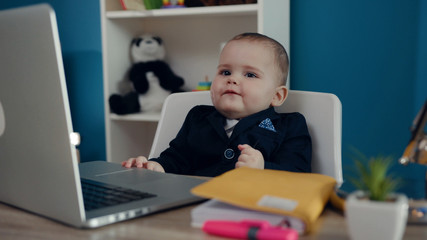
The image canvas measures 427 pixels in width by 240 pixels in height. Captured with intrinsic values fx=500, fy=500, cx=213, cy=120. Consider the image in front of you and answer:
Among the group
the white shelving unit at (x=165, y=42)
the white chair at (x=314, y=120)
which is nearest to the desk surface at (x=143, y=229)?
the white chair at (x=314, y=120)

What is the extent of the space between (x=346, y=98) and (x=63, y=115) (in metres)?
1.80

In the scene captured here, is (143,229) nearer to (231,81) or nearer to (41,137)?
(41,137)

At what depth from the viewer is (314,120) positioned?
1.30 metres

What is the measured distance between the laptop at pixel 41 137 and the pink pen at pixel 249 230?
5.3 inches

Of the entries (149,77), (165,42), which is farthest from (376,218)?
(165,42)

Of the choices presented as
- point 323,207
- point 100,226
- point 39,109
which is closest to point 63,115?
point 39,109

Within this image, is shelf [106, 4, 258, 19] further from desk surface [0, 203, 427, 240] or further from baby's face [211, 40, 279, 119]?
desk surface [0, 203, 427, 240]

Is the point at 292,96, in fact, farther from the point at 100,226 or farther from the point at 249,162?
the point at 100,226

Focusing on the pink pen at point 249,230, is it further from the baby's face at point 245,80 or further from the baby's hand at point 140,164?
the baby's face at point 245,80

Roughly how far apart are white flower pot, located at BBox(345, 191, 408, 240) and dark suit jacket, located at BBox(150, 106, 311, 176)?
641mm

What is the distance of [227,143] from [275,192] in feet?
2.09

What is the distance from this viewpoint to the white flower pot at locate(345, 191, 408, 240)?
0.54 m

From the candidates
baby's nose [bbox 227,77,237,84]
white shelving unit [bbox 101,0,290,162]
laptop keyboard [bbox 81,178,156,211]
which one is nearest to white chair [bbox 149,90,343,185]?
baby's nose [bbox 227,77,237,84]

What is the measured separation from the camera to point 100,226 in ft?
2.25
